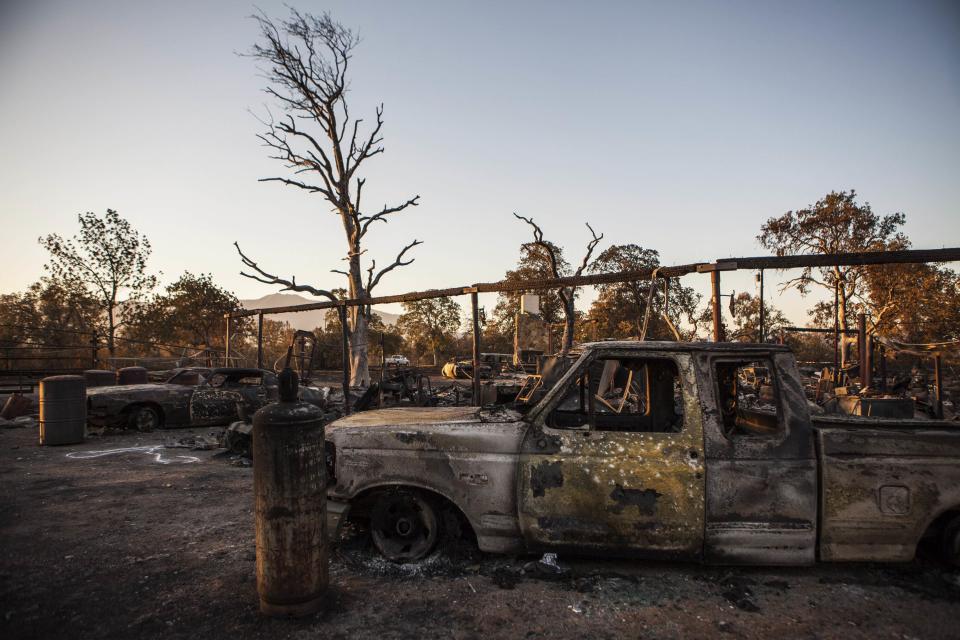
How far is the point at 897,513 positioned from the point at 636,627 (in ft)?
6.52

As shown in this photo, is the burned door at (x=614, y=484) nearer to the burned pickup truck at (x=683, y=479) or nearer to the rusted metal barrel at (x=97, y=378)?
the burned pickup truck at (x=683, y=479)

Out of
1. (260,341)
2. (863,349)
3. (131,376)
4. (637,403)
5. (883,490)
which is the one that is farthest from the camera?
(131,376)

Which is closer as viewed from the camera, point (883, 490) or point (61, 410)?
point (883, 490)

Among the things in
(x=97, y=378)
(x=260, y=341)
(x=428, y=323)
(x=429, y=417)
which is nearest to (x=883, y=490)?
(x=429, y=417)

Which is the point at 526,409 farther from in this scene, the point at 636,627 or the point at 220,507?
the point at 220,507

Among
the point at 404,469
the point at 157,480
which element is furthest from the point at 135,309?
the point at 404,469

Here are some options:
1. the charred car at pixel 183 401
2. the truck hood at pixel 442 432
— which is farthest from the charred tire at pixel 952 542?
the charred car at pixel 183 401

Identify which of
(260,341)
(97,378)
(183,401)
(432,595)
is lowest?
(432,595)

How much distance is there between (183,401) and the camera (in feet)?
33.4

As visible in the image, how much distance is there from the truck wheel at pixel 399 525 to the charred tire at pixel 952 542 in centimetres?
361

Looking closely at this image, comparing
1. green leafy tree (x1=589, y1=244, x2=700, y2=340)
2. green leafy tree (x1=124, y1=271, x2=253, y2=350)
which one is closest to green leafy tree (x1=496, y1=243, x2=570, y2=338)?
green leafy tree (x1=589, y1=244, x2=700, y2=340)

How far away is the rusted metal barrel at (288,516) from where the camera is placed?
117 inches

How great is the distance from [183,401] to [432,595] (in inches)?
363

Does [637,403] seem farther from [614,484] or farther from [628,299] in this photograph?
[628,299]
